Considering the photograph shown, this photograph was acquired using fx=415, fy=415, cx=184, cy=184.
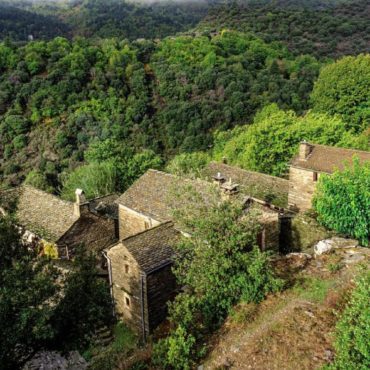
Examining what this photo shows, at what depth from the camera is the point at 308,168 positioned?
90.8 feet

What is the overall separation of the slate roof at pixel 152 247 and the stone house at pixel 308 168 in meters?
10.6

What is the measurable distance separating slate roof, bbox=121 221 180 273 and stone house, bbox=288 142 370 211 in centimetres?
1060

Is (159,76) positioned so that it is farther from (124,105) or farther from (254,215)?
(254,215)

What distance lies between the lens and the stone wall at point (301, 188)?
27.9 metres

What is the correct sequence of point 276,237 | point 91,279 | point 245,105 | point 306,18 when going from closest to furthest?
point 91,279 → point 276,237 → point 245,105 → point 306,18

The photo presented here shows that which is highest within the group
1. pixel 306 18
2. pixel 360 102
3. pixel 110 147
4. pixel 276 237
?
Result: pixel 306 18

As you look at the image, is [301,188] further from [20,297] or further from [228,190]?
[20,297]

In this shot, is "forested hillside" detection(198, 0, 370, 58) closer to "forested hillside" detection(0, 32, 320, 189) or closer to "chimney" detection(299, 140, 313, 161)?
"forested hillside" detection(0, 32, 320, 189)

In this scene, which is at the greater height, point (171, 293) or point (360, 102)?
point (360, 102)

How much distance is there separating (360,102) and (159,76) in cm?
3741

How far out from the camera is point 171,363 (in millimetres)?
15242

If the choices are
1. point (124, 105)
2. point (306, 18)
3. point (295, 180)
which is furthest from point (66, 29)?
point (295, 180)

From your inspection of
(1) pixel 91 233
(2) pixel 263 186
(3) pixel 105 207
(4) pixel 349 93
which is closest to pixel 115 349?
(1) pixel 91 233

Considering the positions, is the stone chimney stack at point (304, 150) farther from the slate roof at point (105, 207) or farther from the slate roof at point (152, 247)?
the slate roof at point (105, 207)
